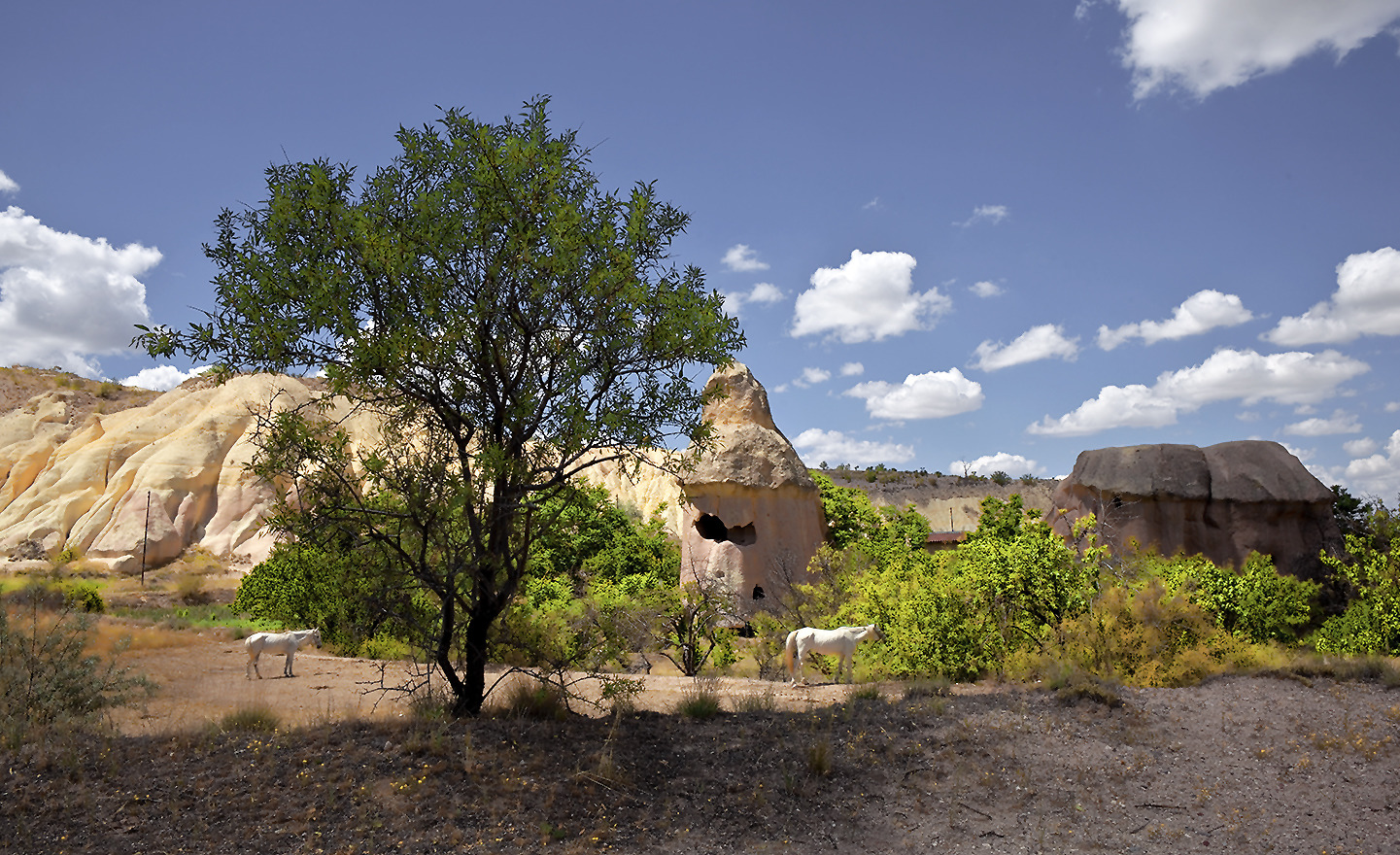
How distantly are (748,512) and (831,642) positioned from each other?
10.1m

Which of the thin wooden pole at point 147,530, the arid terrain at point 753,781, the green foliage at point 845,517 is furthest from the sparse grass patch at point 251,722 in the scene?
the thin wooden pole at point 147,530

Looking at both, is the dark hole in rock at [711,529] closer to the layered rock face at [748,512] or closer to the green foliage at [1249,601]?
the layered rock face at [748,512]

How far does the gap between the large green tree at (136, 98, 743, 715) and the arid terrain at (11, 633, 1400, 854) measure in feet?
4.24

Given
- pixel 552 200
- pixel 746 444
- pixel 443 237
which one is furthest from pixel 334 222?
pixel 746 444

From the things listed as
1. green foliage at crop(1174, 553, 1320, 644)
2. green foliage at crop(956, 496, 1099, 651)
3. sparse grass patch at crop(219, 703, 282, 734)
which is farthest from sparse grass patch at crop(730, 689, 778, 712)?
green foliage at crop(1174, 553, 1320, 644)

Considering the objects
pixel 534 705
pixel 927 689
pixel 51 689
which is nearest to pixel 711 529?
pixel 927 689

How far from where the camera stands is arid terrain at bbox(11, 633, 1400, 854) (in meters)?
5.78

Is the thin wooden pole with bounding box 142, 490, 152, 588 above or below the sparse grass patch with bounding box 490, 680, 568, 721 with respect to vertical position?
above

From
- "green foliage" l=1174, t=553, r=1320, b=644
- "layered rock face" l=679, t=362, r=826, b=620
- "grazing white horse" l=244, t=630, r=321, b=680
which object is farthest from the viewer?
"layered rock face" l=679, t=362, r=826, b=620

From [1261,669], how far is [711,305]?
7.35 m

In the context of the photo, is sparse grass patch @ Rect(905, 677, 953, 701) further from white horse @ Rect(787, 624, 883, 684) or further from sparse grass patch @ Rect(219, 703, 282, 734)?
sparse grass patch @ Rect(219, 703, 282, 734)

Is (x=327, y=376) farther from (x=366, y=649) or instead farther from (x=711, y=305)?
(x=366, y=649)

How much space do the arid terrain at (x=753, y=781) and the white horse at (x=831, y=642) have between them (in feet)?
7.97

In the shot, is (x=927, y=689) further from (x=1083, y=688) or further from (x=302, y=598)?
(x=302, y=598)
